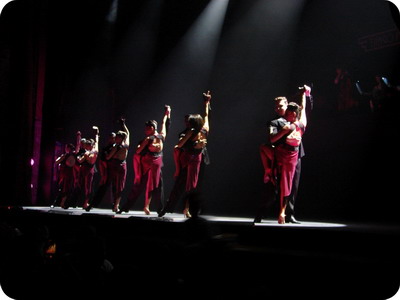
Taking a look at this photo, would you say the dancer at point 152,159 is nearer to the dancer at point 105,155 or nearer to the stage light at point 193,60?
the dancer at point 105,155

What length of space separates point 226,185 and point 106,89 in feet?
12.2

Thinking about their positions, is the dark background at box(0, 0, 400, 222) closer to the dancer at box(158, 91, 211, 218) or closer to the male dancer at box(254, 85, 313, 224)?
the male dancer at box(254, 85, 313, 224)

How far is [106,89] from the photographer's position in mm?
9133

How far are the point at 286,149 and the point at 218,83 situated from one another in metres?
2.74

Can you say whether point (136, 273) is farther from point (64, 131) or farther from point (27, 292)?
point (64, 131)

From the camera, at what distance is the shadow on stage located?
2992 mm

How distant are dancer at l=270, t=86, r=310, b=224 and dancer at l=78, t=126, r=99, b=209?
4.14 meters

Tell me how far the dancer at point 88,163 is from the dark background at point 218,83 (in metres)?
0.80

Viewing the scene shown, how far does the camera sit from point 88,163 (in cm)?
786

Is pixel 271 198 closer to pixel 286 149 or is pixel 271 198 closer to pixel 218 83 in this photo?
pixel 286 149

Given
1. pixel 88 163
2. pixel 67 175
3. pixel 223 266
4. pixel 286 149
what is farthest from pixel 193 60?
pixel 223 266

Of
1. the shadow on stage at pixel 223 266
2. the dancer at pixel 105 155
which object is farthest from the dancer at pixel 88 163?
the shadow on stage at pixel 223 266

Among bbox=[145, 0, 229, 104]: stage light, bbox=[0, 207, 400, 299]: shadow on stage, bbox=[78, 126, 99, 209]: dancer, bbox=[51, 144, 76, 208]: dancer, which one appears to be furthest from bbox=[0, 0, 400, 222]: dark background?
bbox=[0, 207, 400, 299]: shadow on stage

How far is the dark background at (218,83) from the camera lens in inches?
205
